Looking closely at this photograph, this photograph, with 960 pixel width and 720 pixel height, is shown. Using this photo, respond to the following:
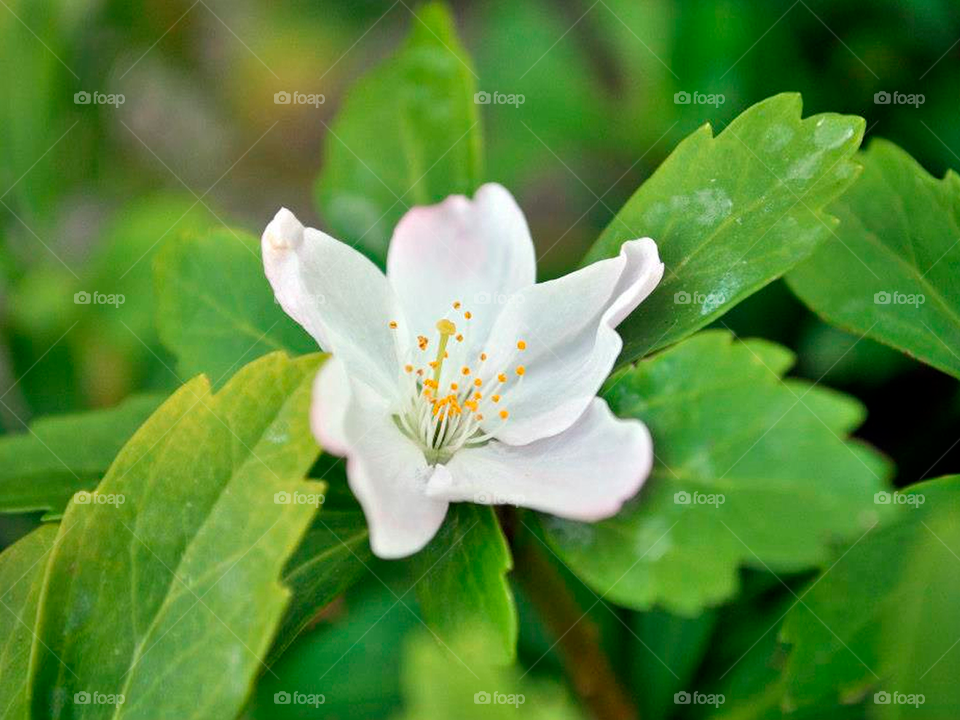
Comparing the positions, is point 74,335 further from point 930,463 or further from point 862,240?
point 930,463

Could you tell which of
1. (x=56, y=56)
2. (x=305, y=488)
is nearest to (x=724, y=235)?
(x=305, y=488)

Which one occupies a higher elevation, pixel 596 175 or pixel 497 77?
pixel 497 77
